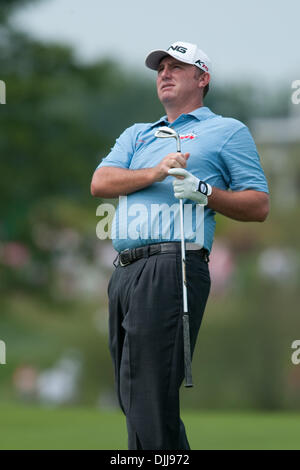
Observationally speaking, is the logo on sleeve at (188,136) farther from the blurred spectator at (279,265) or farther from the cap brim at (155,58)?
the blurred spectator at (279,265)

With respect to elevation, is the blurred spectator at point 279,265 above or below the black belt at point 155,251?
below

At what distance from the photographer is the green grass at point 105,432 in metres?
8.19

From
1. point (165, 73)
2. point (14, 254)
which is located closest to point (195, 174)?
point (165, 73)

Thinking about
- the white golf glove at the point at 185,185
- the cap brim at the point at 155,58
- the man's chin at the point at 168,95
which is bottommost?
the white golf glove at the point at 185,185

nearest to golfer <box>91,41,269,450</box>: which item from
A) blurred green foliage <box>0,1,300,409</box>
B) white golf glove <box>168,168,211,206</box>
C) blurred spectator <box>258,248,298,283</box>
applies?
white golf glove <box>168,168,211,206</box>

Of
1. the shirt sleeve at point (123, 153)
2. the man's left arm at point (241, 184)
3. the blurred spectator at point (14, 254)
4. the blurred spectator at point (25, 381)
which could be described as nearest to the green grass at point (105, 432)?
the shirt sleeve at point (123, 153)

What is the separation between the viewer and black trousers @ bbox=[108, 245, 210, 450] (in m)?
4.36

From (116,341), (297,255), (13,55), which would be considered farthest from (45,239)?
(116,341)

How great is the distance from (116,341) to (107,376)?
1849 centimetres

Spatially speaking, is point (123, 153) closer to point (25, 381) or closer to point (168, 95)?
point (168, 95)

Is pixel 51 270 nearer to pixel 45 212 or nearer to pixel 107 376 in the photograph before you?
pixel 45 212

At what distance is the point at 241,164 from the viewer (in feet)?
14.9

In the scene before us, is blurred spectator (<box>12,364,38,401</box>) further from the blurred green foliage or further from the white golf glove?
the white golf glove

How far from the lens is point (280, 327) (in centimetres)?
2120
